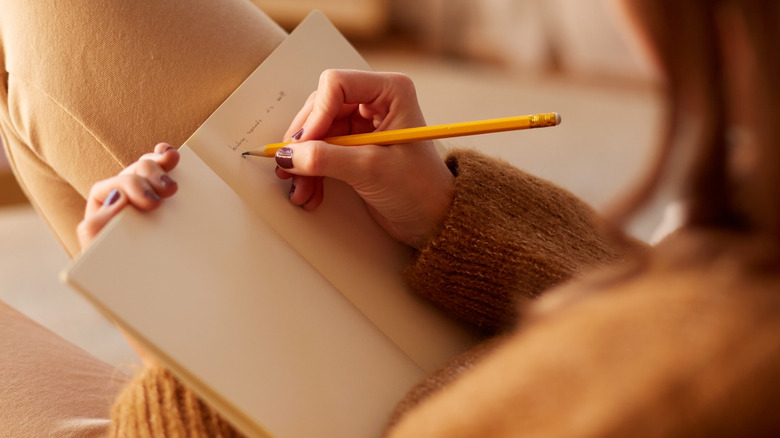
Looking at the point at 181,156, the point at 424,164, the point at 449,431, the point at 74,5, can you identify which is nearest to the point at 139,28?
the point at 74,5

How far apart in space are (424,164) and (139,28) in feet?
0.93

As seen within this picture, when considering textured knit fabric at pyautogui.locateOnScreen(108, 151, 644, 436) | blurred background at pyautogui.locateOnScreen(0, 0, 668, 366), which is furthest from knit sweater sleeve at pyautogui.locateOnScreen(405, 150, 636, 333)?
blurred background at pyautogui.locateOnScreen(0, 0, 668, 366)

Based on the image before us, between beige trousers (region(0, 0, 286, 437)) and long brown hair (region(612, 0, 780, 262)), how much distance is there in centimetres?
39

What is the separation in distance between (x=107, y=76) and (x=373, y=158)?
25cm

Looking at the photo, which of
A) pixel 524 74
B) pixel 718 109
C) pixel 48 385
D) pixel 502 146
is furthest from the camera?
pixel 524 74

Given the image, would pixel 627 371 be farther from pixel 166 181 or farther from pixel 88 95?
pixel 88 95

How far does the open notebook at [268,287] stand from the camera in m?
0.40

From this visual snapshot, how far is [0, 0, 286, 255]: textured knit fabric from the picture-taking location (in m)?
0.53

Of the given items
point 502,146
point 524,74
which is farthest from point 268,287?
point 524,74

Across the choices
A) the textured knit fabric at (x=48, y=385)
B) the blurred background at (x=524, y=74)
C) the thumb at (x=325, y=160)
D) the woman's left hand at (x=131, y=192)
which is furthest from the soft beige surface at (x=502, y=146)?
the woman's left hand at (x=131, y=192)

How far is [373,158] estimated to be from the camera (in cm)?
52

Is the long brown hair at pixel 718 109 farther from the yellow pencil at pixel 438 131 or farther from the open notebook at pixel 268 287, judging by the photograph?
the open notebook at pixel 268 287

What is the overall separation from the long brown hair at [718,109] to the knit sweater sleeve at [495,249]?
204mm

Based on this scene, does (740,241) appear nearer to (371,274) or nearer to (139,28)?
(371,274)
